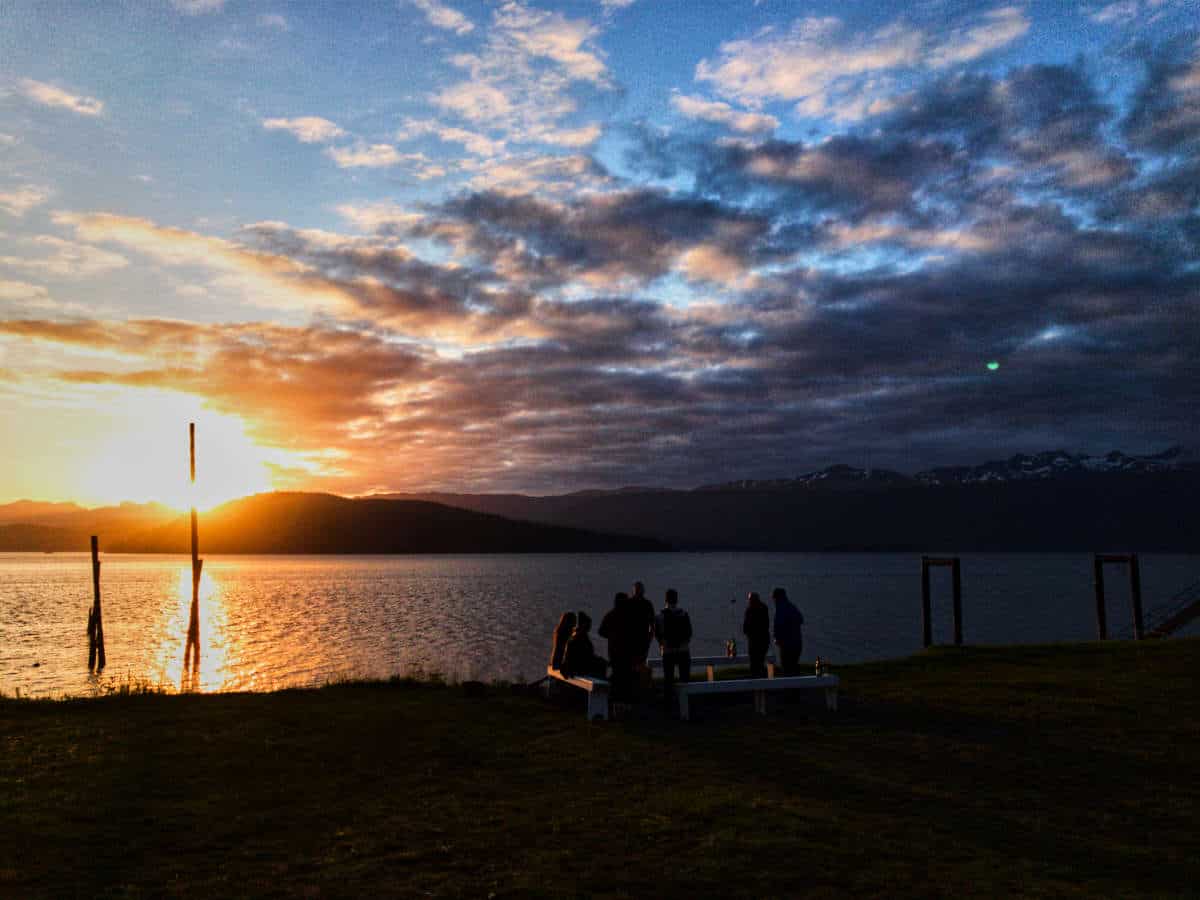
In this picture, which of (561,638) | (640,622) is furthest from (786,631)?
(561,638)

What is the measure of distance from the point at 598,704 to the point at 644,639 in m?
1.41

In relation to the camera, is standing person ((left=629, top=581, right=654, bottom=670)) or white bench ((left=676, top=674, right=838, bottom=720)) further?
standing person ((left=629, top=581, right=654, bottom=670))

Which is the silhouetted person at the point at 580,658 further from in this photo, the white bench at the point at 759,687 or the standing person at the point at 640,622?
the white bench at the point at 759,687

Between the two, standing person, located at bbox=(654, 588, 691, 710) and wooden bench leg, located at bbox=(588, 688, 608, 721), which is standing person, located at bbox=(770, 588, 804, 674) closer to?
standing person, located at bbox=(654, 588, 691, 710)

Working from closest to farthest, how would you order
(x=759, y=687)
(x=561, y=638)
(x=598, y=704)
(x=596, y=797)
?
(x=596, y=797) → (x=598, y=704) → (x=759, y=687) → (x=561, y=638)

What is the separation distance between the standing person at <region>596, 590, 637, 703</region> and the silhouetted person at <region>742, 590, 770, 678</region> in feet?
→ 7.58

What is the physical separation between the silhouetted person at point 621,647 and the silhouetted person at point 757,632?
228 cm

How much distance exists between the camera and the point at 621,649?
1525 cm

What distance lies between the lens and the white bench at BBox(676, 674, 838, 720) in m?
14.7

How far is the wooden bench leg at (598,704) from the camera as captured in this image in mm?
14688

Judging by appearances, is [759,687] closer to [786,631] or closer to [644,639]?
[786,631]

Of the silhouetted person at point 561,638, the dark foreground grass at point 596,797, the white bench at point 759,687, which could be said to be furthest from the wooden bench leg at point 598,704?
the silhouetted person at point 561,638

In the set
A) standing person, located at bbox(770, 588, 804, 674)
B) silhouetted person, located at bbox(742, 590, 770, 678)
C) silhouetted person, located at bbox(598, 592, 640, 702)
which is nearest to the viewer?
silhouetted person, located at bbox(598, 592, 640, 702)

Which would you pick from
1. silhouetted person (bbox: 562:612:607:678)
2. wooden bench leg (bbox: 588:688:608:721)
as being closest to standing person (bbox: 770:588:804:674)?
silhouetted person (bbox: 562:612:607:678)
